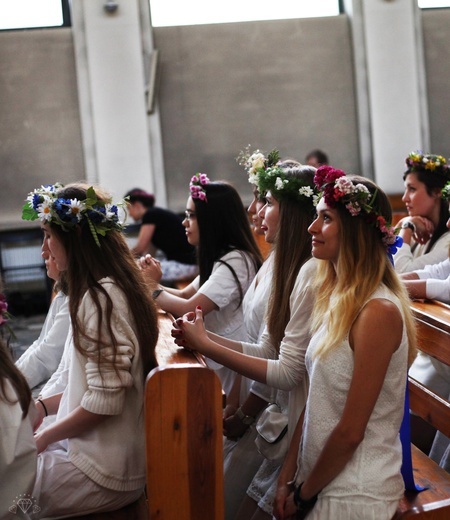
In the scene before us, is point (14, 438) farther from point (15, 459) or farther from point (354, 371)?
point (354, 371)

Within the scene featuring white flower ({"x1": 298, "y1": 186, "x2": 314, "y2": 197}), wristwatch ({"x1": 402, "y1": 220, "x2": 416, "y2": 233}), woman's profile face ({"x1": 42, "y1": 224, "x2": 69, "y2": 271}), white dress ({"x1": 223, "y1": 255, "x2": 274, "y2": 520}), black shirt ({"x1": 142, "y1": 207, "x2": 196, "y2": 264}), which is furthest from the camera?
black shirt ({"x1": 142, "y1": 207, "x2": 196, "y2": 264})

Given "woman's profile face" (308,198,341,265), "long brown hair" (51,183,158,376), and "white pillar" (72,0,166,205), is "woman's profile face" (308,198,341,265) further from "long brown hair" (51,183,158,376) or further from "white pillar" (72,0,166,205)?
"white pillar" (72,0,166,205)

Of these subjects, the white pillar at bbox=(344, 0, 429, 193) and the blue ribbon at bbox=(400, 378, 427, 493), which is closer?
the blue ribbon at bbox=(400, 378, 427, 493)

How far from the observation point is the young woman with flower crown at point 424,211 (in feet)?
14.2

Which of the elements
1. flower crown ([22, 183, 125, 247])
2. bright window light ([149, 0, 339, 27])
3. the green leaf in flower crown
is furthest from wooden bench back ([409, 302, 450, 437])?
bright window light ([149, 0, 339, 27])

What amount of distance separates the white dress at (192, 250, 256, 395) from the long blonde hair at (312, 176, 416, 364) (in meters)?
1.19

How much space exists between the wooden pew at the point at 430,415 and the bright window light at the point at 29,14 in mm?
7540

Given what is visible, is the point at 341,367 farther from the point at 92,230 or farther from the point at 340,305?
the point at 92,230

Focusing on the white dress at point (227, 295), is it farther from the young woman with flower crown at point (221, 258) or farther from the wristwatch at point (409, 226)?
the wristwatch at point (409, 226)

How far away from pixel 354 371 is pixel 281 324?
69 centimetres

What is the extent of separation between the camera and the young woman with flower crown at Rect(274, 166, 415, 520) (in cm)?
215

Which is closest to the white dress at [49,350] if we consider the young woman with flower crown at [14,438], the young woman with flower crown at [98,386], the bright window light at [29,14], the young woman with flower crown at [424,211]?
the young woman with flower crown at [98,386]

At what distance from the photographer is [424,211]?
4.38m

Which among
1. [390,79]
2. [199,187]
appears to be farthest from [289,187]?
[390,79]
